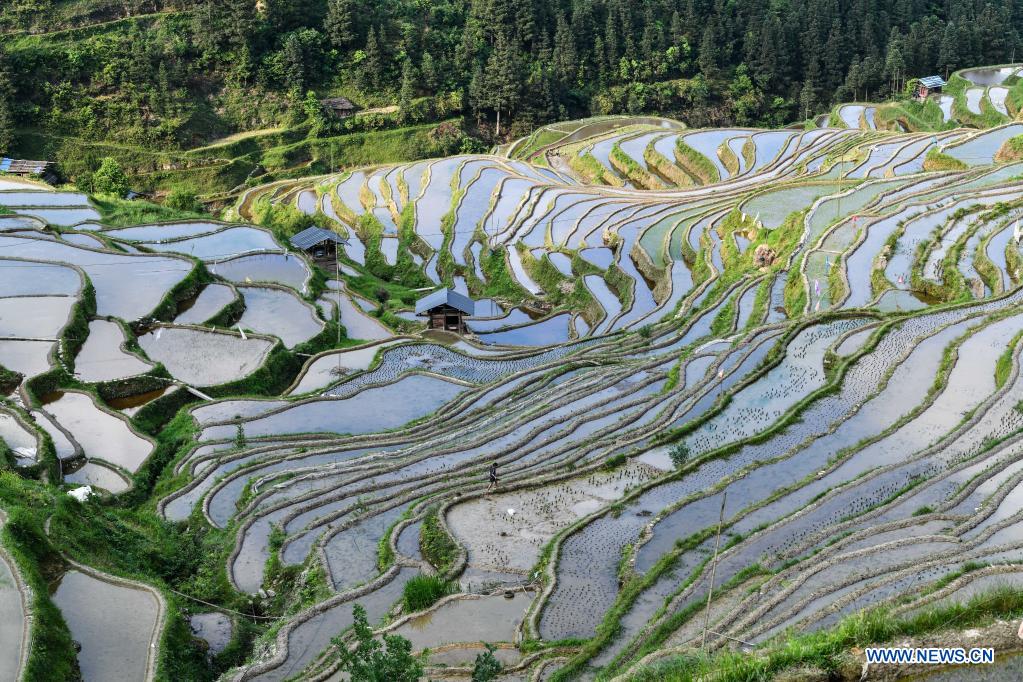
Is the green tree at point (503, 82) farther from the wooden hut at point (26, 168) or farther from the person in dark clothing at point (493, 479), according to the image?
the person in dark clothing at point (493, 479)

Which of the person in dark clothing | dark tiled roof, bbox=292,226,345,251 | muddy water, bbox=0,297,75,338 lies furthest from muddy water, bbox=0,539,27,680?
dark tiled roof, bbox=292,226,345,251

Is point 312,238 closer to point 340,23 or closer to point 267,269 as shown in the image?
point 267,269

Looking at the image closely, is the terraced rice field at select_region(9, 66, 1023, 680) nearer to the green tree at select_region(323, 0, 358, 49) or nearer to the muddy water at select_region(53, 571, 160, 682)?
the muddy water at select_region(53, 571, 160, 682)

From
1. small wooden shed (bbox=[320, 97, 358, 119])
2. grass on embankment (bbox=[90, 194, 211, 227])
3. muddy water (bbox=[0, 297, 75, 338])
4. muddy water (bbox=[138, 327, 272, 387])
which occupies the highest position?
small wooden shed (bbox=[320, 97, 358, 119])

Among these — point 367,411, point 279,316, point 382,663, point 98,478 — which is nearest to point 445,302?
point 279,316

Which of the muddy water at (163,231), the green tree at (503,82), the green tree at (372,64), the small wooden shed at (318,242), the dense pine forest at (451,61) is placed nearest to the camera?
the muddy water at (163,231)

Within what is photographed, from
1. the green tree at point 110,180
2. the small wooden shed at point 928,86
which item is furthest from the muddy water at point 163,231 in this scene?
the small wooden shed at point 928,86
